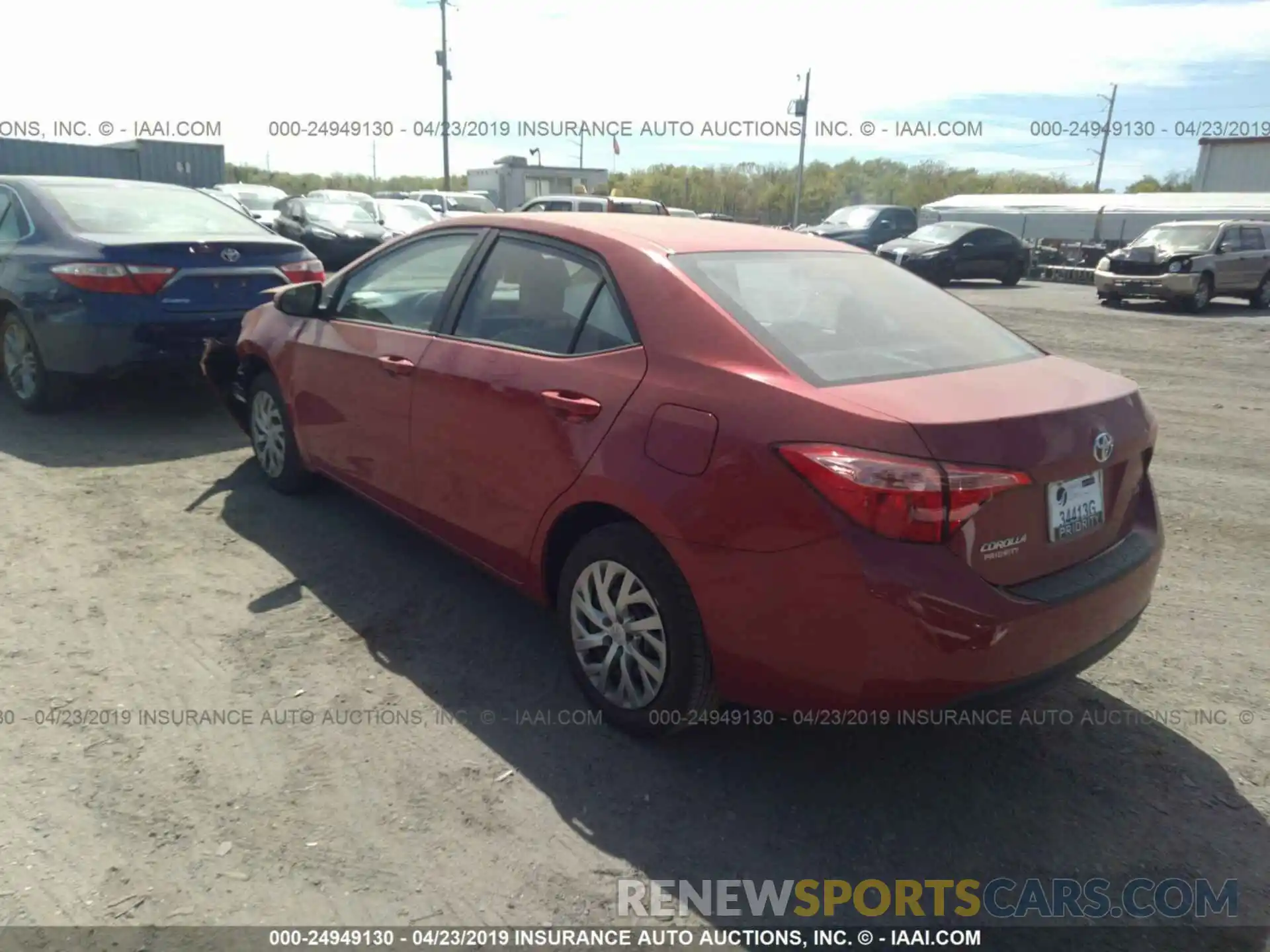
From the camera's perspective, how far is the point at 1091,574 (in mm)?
2729

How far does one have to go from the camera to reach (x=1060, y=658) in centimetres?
262

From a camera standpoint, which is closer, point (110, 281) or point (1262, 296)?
point (110, 281)

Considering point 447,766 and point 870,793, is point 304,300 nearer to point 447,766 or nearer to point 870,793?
point 447,766

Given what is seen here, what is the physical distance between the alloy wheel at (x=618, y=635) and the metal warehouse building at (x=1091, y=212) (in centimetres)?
2869

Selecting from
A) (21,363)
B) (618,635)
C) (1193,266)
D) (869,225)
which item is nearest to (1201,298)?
(1193,266)

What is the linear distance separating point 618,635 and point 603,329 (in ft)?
3.27

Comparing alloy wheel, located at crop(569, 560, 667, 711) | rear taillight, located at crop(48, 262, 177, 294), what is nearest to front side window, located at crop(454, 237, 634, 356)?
alloy wheel, located at crop(569, 560, 667, 711)

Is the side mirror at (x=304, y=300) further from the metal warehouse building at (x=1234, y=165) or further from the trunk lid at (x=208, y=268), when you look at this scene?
the metal warehouse building at (x=1234, y=165)

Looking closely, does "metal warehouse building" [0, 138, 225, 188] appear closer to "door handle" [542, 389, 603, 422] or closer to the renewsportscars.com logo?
"door handle" [542, 389, 603, 422]

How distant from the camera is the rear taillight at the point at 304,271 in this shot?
654cm

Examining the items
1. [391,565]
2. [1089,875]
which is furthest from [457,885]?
[391,565]

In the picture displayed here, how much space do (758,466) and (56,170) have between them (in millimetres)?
29898

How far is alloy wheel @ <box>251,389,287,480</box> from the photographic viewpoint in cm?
498

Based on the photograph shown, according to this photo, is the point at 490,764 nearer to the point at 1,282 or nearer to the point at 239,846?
the point at 239,846
